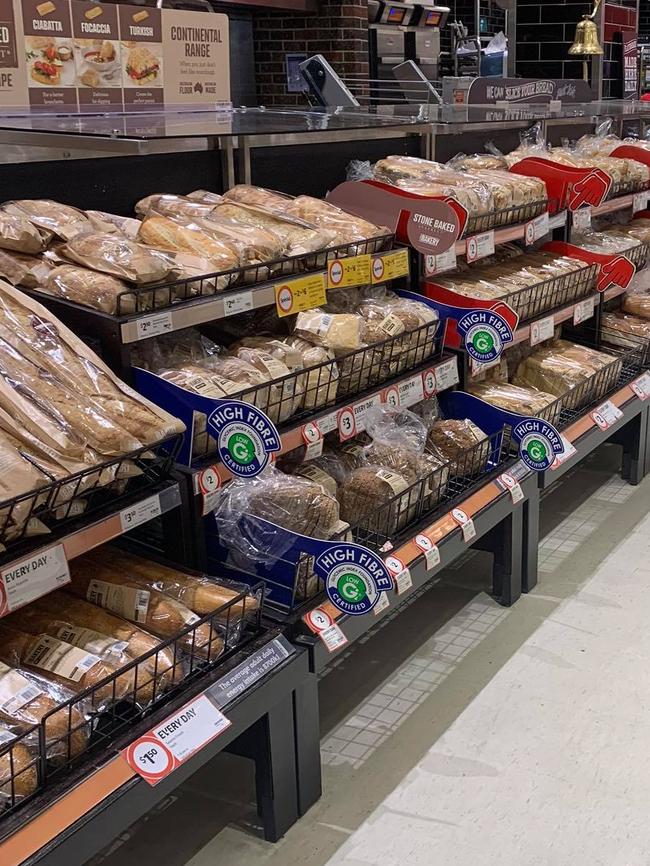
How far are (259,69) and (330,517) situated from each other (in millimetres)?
6317

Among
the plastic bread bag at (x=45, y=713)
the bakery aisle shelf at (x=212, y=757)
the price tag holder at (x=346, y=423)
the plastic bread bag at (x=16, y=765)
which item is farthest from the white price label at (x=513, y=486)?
the plastic bread bag at (x=16, y=765)

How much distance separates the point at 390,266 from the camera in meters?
2.80

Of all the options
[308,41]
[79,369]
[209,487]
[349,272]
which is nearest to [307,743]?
[209,487]

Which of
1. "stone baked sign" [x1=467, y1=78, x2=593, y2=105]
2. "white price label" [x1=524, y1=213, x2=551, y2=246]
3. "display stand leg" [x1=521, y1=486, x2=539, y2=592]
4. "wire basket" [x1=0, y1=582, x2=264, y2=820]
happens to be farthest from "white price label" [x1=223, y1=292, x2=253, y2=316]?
"stone baked sign" [x1=467, y1=78, x2=593, y2=105]

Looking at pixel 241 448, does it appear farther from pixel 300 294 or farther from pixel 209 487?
pixel 300 294

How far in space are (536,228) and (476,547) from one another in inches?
47.8

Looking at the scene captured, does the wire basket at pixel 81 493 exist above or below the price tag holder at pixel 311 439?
above

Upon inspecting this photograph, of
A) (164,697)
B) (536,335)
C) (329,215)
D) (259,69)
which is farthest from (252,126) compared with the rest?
(259,69)

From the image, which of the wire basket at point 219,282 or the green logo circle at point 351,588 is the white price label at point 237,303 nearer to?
the wire basket at point 219,282

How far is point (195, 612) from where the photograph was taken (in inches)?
77.2

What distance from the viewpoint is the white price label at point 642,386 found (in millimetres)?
3863

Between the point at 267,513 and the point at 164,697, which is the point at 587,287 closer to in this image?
the point at 267,513

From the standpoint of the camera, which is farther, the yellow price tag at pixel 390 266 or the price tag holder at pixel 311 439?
the yellow price tag at pixel 390 266

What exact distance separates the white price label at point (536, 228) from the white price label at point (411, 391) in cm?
97
